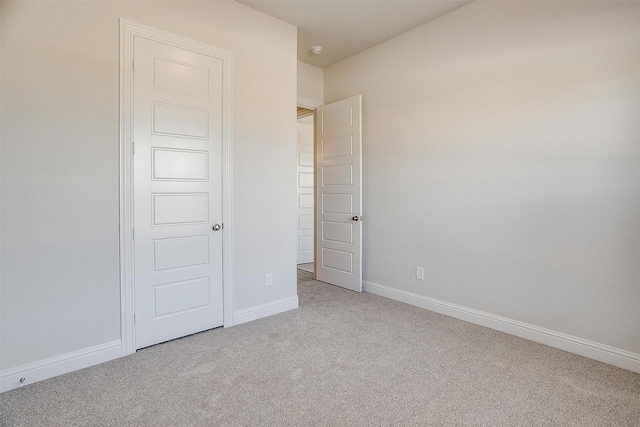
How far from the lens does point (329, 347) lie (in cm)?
256

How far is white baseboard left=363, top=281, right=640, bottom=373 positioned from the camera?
2.29 m

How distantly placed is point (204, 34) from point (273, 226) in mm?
1751

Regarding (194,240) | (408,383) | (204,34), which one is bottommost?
(408,383)

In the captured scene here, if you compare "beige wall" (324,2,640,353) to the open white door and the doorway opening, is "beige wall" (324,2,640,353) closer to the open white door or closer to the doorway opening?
the open white door

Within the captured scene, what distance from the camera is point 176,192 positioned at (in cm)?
267

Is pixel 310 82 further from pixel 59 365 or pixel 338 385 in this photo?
pixel 59 365

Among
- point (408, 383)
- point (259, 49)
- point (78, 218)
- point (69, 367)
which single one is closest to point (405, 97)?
point (259, 49)

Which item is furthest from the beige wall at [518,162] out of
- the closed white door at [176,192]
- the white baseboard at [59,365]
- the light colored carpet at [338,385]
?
the white baseboard at [59,365]

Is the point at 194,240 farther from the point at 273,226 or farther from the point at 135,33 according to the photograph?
the point at 135,33

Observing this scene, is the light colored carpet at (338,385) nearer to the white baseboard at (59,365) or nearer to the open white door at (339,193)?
the white baseboard at (59,365)

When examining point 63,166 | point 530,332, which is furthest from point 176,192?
point 530,332

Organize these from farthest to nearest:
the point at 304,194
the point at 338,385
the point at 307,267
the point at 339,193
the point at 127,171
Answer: the point at 304,194 < the point at 307,267 < the point at 339,193 < the point at 127,171 < the point at 338,385

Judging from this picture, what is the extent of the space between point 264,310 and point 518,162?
2.57 meters

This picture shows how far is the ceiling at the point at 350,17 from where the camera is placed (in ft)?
9.82
